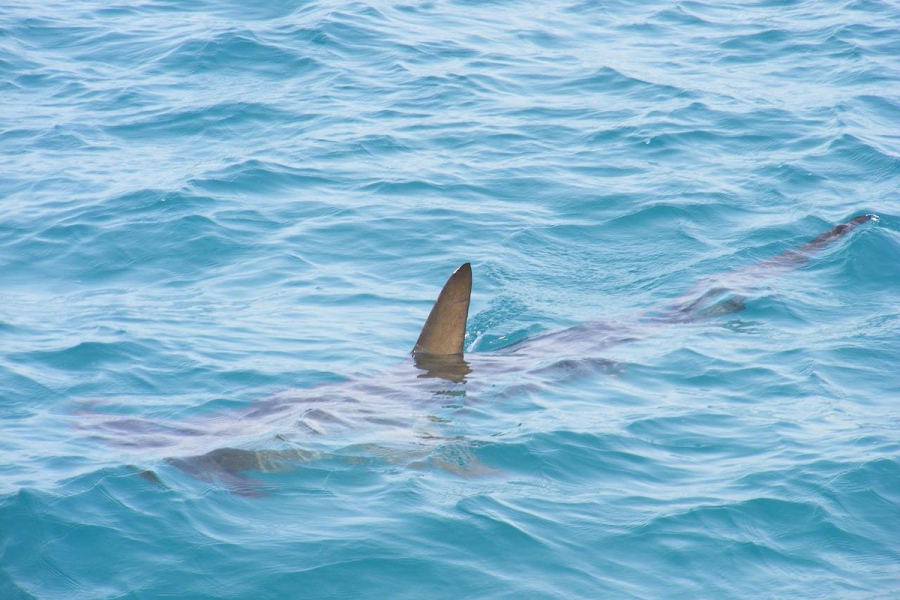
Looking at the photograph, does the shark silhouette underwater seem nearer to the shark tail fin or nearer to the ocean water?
the ocean water

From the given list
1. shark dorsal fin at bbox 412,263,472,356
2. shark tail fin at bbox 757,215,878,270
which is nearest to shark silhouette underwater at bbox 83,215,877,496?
shark dorsal fin at bbox 412,263,472,356

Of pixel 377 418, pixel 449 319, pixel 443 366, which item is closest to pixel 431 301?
pixel 443 366

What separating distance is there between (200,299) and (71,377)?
164 centimetres

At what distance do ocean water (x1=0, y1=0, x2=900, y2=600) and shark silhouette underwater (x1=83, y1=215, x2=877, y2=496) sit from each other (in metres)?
0.03

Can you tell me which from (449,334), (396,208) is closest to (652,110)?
(396,208)

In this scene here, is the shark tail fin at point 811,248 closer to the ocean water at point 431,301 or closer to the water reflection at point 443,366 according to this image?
the ocean water at point 431,301

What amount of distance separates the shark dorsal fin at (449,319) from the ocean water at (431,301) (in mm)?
267

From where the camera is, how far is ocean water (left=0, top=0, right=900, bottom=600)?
554 cm

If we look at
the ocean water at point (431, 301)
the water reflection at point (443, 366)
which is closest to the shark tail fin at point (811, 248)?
the ocean water at point (431, 301)

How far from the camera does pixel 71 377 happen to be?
24.9 feet

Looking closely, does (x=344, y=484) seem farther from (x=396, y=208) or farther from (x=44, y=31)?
(x=44, y=31)

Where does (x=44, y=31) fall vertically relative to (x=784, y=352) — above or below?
above

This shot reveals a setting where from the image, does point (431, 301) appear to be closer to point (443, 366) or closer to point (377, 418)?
point (443, 366)

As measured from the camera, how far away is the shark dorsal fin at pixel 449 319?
23.9 ft
